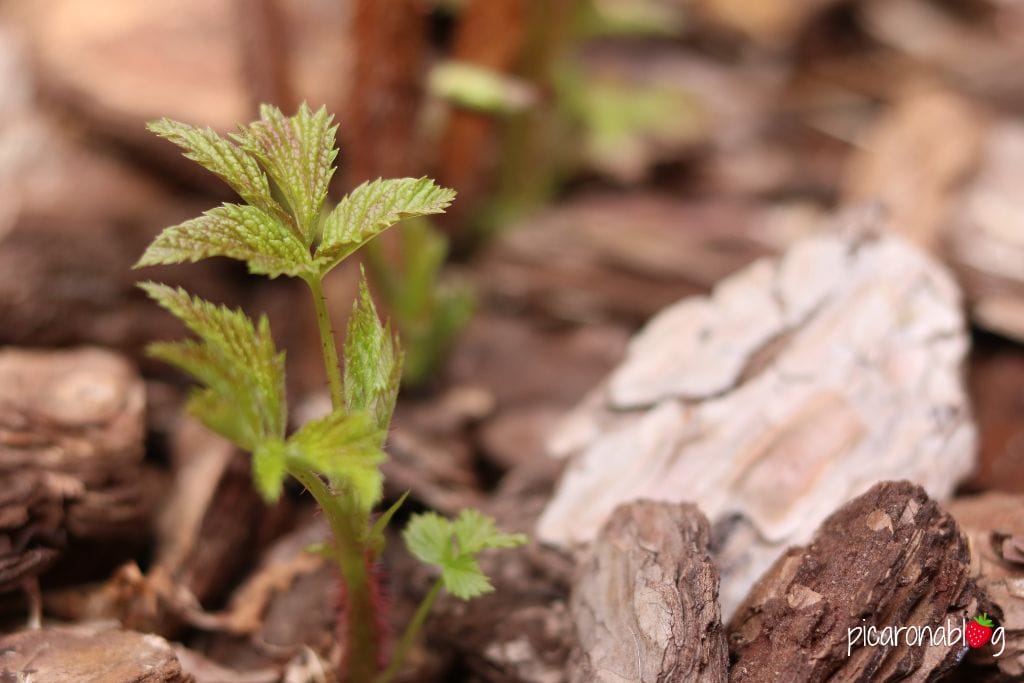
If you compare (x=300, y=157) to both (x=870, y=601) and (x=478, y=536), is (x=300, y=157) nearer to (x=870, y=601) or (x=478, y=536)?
(x=478, y=536)

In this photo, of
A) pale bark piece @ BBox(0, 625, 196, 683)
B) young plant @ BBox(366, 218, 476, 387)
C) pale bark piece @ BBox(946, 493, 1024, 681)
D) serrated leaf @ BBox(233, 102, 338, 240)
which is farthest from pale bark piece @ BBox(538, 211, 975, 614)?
serrated leaf @ BBox(233, 102, 338, 240)

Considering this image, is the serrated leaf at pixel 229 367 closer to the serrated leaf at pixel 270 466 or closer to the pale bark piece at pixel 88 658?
the serrated leaf at pixel 270 466

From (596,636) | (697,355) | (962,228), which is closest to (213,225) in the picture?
(596,636)

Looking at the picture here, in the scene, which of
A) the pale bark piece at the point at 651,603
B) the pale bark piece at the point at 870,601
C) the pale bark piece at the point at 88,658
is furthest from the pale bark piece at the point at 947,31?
the pale bark piece at the point at 88,658

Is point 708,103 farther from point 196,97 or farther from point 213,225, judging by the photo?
point 213,225

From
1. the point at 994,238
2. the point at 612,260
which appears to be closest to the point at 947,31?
the point at 994,238
